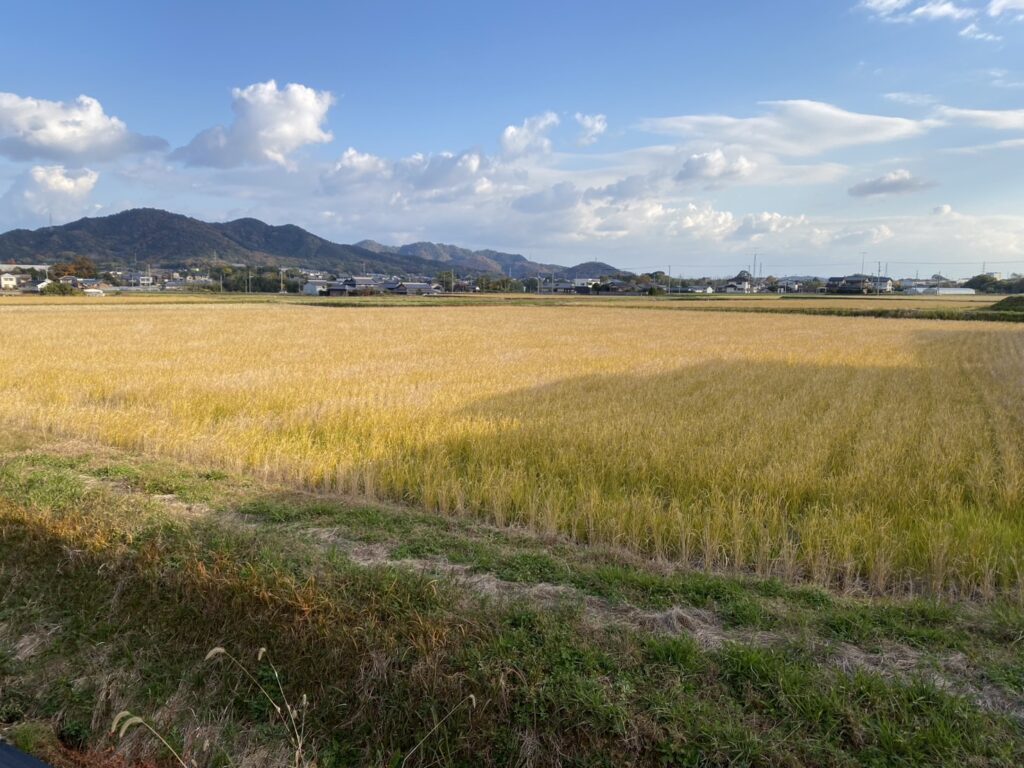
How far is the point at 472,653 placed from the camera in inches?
144

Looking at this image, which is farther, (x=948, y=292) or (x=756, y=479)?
(x=948, y=292)

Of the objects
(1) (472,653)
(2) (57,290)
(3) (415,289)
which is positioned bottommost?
(1) (472,653)

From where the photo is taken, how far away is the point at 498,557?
16.2 ft

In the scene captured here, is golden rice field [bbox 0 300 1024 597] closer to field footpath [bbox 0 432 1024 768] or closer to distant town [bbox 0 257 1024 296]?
field footpath [bbox 0 432 1024 768]

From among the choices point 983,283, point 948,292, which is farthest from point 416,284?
point 983,283

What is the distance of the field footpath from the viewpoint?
3.21 metres

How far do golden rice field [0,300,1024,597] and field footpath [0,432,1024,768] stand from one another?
745 millimetres

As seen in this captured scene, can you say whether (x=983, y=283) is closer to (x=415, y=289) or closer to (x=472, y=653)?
(x=415, y=289)

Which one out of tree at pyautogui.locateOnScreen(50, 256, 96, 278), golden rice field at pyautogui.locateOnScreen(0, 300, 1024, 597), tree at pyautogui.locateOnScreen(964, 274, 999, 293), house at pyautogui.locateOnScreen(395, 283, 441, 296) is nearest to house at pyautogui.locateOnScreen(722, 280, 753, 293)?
tree at pyautogui.locateOnScreen(964, 274, 999, 293)

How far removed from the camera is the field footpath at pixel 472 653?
3.21 metres

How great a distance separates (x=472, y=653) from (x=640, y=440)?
17.3 ft

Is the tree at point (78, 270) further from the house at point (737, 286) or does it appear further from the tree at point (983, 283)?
the tree at point (983, 283)

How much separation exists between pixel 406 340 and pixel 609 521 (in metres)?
22.2

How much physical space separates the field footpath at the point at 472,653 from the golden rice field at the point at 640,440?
0.75 metres
